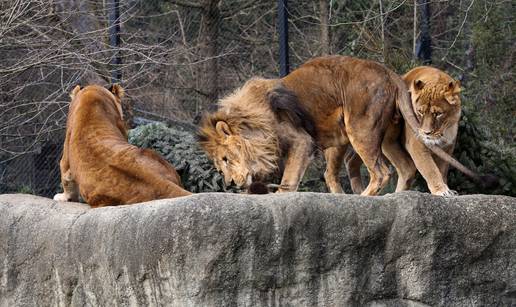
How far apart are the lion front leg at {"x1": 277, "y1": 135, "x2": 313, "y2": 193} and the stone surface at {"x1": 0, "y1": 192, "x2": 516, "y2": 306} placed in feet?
6.40

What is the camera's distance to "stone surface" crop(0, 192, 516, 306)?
5.10 m

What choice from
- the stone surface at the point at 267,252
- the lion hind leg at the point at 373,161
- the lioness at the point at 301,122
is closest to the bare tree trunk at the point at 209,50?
the lioness at the point at 301,122

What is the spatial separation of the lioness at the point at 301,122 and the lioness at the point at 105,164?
868 mm

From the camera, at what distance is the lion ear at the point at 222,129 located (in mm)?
7707

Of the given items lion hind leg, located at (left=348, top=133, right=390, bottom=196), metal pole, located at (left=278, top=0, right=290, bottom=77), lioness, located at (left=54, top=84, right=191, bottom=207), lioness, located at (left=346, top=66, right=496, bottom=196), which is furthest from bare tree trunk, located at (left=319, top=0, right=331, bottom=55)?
lioness, located at (left=54, top=84, right=191, bottom=207)

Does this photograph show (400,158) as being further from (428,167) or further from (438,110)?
(438,110)

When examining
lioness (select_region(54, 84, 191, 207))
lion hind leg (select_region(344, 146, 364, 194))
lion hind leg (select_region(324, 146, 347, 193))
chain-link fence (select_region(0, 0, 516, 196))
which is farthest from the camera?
chain-link fence (select_region(0, 0, 516, 196))

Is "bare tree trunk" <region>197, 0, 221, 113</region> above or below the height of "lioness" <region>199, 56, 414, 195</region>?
below

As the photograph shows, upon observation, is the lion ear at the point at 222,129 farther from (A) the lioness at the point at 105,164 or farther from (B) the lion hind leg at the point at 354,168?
(B) the lion hind leg at the point at 354,168

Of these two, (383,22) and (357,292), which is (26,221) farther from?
(383,22)

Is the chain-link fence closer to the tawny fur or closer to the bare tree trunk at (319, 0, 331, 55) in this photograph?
the bare tree trunk at (319, 0, 331, 55)

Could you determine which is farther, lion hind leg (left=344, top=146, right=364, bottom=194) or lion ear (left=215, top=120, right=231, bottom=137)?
lion hind leg (left=344, top=146, right=364, bottom=194)

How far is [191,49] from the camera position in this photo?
1151cm

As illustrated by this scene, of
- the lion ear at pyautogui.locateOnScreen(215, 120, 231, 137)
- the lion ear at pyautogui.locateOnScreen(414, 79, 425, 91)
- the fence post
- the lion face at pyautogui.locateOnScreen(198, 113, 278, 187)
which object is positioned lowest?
the fence post
